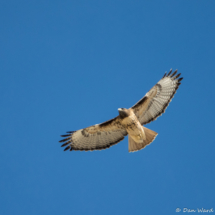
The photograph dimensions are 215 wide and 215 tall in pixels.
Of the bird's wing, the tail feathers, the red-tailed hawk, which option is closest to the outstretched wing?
the red-tailed hawk

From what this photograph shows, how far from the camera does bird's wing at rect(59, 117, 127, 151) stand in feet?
33.4

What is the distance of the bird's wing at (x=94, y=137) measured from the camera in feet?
33.4

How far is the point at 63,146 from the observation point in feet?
34.3

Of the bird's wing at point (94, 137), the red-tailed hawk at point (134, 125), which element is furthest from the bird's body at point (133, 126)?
the bird's wing at point (94, 137)

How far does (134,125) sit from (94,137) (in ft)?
5.86

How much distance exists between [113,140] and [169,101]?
2497 mm

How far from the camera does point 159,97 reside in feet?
32.4

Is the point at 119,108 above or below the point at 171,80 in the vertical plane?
below

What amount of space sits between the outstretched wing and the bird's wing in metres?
1.09

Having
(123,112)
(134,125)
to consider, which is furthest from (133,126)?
(123,112)

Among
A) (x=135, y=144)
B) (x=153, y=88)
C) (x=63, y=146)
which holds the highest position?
(x=153, y=88)

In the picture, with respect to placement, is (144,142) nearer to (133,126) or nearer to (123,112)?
(133,126)

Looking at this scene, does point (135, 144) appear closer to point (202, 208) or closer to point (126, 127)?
point (126, 127)

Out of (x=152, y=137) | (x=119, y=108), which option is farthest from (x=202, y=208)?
(x=119, y=108)
